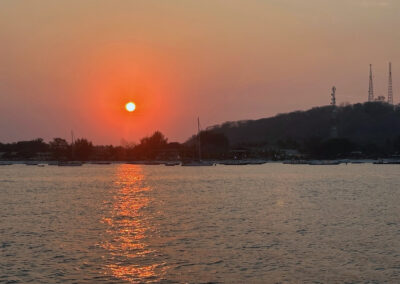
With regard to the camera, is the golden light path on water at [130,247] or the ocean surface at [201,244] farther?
the golden light path on water at [130,247]

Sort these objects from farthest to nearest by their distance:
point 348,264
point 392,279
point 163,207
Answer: point 163,207
point 348,264
point 392,279

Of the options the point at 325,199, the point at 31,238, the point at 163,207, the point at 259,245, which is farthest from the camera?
the point at 325,199

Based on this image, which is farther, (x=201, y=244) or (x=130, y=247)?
(x=201, y=244)

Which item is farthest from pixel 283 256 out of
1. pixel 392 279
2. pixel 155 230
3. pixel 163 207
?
pixel 163 207

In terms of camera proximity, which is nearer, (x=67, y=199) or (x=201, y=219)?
(x=201, y=219)

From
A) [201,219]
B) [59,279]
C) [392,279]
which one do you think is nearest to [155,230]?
[201,219]

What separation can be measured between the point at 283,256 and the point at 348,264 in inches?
136

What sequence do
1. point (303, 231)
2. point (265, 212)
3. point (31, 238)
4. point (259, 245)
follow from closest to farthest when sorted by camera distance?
point (259, 245) → point (31, 238) → point (303, 231) → point (265, 212)

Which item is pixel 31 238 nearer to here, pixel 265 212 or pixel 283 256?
pixel 283 256

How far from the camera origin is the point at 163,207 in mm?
58406

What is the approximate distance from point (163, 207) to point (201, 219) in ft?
40.8

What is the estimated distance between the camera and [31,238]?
1403 inches

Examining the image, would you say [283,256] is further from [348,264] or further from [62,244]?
[62,244]

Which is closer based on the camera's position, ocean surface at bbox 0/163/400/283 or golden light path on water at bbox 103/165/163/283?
ocean surface at bbox 0/163/400/283
